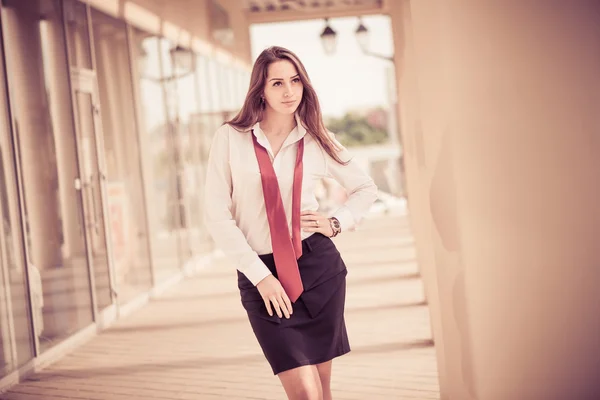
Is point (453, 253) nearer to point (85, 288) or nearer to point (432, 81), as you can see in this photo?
point (432, 81)

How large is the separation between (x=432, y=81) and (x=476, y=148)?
276mm

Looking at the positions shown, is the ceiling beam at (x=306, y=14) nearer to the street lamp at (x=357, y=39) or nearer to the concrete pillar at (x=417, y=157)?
the street lamp at (x=357, y=39)

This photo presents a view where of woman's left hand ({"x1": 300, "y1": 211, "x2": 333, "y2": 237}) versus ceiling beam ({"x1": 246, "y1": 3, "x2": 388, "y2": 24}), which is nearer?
woman's left hand ({"x1": 300, "y1": 211, "x2": 333, "y2": 237})

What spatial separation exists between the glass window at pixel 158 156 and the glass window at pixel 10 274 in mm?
2933

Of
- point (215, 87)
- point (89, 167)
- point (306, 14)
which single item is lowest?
point (89, 167)

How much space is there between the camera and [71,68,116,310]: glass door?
18.3 feet

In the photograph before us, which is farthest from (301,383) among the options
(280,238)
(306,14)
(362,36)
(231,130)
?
(306,14)

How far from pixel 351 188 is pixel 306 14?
1084 centimetres

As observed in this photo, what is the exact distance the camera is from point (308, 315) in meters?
2.18

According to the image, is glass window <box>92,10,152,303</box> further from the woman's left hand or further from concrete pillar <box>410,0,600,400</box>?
concrete pillar <box>410,0,600,400</box>

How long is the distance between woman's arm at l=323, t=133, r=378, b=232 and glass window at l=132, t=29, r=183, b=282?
525 cm

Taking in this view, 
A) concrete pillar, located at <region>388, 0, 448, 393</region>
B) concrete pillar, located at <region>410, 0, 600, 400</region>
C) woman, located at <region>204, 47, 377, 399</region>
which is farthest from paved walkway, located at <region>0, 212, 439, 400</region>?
woman, located at <region>204, 47, 377, 399</region>

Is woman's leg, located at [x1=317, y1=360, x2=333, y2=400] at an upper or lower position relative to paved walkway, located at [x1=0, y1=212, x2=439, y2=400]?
upper

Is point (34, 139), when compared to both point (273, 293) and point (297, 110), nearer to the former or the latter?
point (297, 110)
